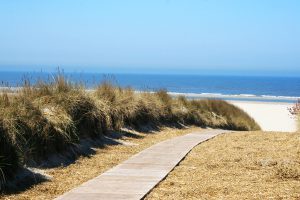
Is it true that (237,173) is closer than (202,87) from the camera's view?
Yes

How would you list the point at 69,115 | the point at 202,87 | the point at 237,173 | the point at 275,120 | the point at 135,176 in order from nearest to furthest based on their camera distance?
the point at 135,176 → the point at 237,173 → the point at 69,115 → the point at 275,120 → the point at 202,87

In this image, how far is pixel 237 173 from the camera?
335 inches

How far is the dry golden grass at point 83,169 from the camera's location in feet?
23.5

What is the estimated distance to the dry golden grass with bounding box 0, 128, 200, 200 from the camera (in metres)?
7.17

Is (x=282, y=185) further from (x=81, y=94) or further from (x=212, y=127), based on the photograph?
(x=212, y=127)

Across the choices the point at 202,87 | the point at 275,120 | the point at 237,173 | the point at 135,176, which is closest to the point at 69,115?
the point at 135,176

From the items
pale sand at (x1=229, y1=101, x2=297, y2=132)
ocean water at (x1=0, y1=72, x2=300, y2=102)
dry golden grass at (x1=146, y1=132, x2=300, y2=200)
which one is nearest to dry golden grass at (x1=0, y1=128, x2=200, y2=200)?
dry golden grass at (x1=146, y1=132, x2=300, y2=200)

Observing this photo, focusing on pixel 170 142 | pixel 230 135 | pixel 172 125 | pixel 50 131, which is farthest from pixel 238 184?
pixel 172 125

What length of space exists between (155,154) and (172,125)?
7016 mm

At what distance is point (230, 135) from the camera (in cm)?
1434

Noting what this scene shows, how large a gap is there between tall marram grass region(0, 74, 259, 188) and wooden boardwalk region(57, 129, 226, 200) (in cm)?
118

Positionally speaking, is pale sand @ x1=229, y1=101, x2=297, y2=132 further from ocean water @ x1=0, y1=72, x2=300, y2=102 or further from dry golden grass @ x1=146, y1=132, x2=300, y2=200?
dry golden grass @ x1=146, y1=132, x2=300, y2=200

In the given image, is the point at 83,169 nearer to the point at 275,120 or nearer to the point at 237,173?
the point at 237,173

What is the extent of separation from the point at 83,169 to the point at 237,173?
2.59 metres
